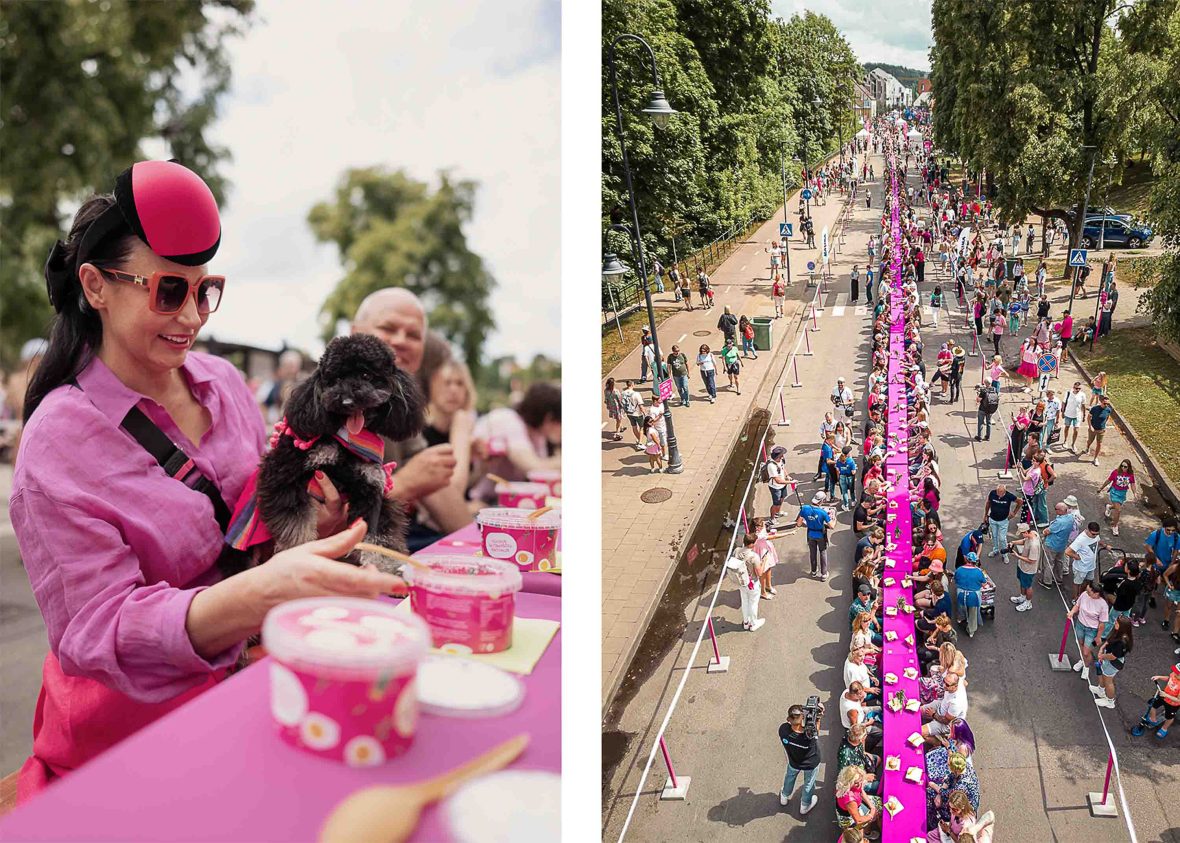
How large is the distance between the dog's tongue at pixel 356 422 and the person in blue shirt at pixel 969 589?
355 inches

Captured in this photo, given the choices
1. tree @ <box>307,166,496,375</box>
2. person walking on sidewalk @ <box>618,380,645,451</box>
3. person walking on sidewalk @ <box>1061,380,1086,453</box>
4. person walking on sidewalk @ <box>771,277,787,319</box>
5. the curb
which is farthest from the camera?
person walking on sidewalk @ <box>771,277,787,319</box>

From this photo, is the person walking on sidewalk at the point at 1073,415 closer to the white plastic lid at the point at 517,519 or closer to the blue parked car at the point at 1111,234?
the blue parked car at the point at 1111,234

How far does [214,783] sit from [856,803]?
5.88 meters

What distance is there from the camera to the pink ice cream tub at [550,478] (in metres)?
2.65

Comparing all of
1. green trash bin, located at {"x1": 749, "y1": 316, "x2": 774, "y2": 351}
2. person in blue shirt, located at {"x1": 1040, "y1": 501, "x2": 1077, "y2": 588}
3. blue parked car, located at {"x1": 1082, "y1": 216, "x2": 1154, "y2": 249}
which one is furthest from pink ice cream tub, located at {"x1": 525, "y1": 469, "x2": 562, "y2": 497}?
blue parked car, located at {"x1": 1082, "y1": 216, "x2": 1154, "y2": 249}

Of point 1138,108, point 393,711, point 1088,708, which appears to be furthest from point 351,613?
point 1138,108

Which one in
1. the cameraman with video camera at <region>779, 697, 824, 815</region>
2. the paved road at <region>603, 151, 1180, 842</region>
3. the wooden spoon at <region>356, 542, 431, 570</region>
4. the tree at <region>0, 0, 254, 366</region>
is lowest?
the paved road at <region>603, 151, 1180, 842</region>

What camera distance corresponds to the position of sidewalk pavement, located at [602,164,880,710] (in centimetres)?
1180

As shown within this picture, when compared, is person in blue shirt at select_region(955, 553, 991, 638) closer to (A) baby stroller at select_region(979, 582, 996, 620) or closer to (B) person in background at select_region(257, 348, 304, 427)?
(A) baby stroller at select_region(979, 582, 996, 620)

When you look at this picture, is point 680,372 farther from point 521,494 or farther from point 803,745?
point 521,494

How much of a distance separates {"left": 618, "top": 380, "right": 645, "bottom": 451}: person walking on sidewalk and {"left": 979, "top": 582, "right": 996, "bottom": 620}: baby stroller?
6743 mm

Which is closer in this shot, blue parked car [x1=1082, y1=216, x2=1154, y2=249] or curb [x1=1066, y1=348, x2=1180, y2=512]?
curb [x1=1066, y1=348, x2=1180, y2=512]

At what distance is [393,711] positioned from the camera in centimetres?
198

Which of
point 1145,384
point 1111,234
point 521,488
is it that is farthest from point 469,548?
point 1111,234
